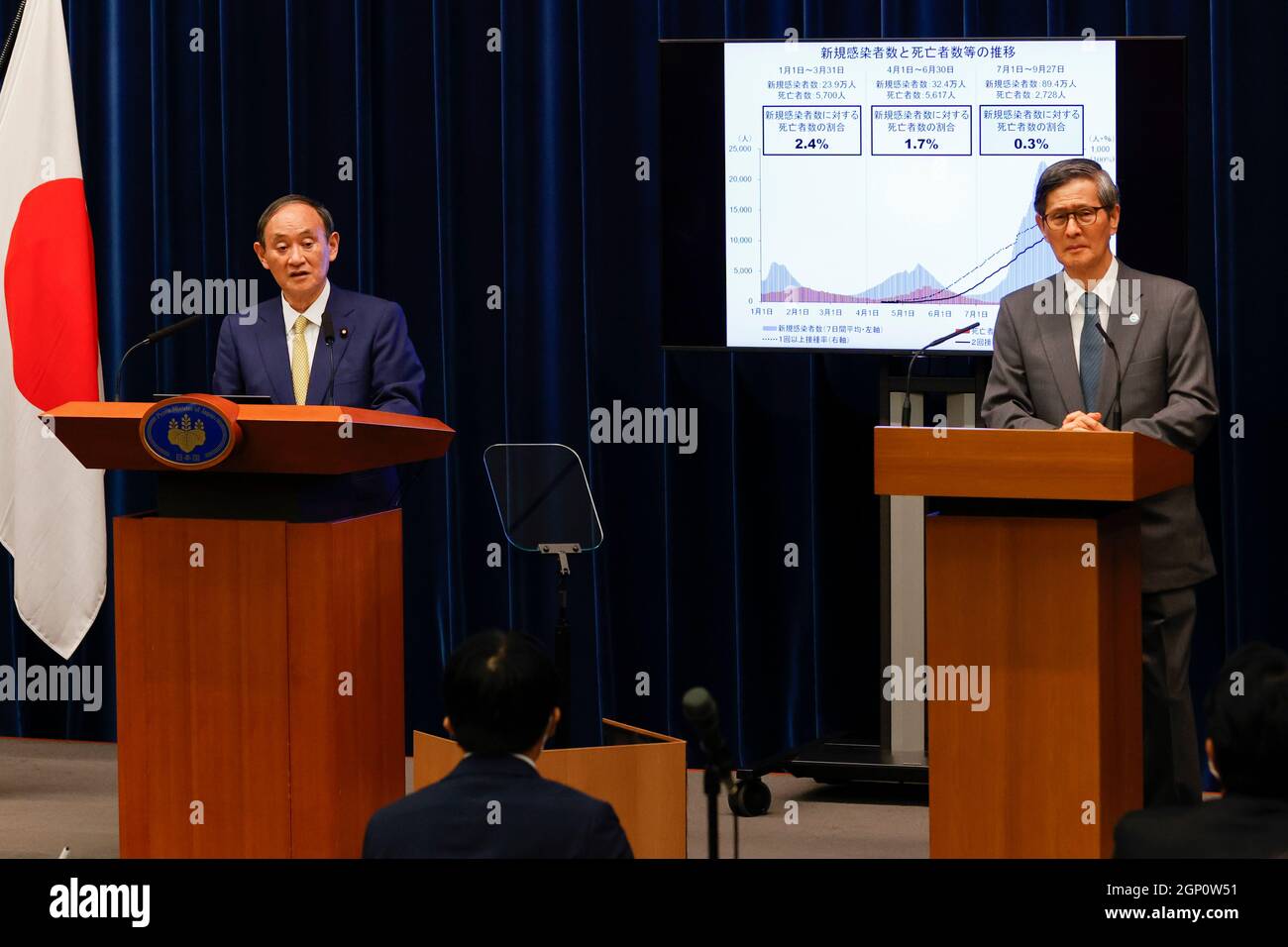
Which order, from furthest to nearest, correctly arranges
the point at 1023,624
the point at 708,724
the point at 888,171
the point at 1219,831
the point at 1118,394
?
the point at 888,171, the point at 1118,394, the point at 1023,624, the point at 708,724, the point at 1219,831

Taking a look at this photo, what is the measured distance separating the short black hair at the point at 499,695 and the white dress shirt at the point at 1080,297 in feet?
6.36

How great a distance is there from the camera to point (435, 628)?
5.38m

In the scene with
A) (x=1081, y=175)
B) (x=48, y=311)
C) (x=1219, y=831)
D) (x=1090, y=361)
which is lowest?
(x=1219, y=831)

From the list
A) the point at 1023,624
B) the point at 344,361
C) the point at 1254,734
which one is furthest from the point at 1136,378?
the point at 344,361

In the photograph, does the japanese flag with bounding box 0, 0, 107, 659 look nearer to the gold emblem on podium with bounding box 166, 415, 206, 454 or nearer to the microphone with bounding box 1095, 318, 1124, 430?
the gold emblem on podium with bounding box 166, 415, 206, 454

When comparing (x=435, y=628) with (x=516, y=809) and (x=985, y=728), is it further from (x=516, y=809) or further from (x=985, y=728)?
(x=516, y=809)

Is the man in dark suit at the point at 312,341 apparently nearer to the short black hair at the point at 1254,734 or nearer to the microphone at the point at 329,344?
the microphone at the point at 329,344

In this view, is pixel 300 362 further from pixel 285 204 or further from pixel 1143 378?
pixel 1143 378

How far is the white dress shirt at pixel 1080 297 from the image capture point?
3.61 m

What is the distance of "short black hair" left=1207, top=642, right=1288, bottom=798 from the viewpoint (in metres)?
1.86

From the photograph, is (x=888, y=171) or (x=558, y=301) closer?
(x=888, y=171)

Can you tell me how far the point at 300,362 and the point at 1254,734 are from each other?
2.78 m

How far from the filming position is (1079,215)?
357 centimetres
